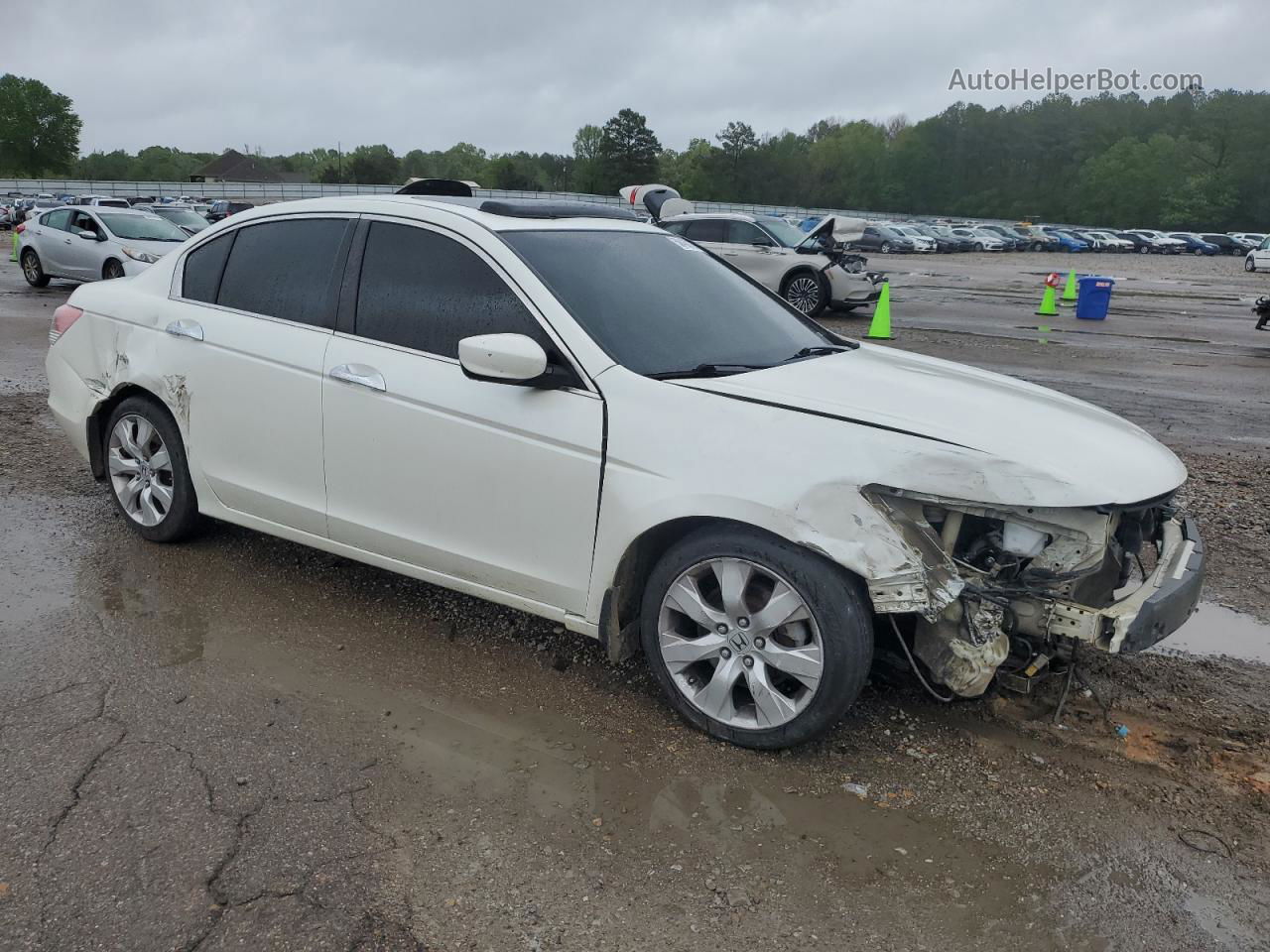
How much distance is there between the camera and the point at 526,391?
11.9ft

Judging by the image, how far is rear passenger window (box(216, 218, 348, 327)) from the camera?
4.29 metres

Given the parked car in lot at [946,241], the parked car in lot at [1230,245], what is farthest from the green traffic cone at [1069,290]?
the parked car in lot at [1230,245]

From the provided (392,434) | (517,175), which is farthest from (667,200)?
(517,175)

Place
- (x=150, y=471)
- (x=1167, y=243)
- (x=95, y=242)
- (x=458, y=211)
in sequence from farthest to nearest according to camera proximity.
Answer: (x=1167, y=243) → (x=95, y=242) → (x=150, y=471) → (x=458, y=211)

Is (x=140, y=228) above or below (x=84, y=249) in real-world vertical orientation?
above

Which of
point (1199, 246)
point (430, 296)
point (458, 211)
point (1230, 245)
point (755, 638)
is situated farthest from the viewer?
point (1230, 245)

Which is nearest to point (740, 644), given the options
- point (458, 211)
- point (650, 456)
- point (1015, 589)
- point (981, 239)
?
point (650, 456)

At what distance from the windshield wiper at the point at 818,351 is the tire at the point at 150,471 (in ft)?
9.45

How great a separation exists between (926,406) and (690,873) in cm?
171

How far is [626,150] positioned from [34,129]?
65.3m

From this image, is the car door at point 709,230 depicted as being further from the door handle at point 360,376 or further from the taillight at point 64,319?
the door handle at point 360,376

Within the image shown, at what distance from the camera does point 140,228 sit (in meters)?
17.1

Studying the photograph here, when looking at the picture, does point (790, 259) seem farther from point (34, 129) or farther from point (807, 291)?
point (34, 129)

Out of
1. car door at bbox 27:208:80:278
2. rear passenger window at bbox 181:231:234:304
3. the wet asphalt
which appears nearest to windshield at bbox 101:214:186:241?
car door at bbox 27:208:80:278
